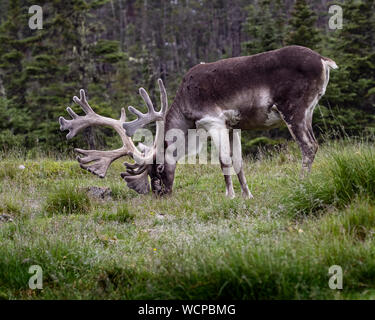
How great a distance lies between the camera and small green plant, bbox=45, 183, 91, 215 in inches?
287

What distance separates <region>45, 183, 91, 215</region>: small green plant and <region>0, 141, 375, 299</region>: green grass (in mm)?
16

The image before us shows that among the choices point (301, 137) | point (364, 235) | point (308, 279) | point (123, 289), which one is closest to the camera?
point (308, 279)

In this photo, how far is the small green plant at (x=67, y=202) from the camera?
7285mm

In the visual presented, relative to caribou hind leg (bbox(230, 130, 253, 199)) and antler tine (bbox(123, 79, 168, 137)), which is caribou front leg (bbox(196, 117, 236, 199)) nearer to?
caribou hind leg (bbox(230, 130, 253, 199))

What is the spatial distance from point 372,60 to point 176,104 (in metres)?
14.9

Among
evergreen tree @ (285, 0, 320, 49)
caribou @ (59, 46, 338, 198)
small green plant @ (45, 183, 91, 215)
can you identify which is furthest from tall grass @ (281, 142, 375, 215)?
evergreen tree @ (285, 0, 320, 49)

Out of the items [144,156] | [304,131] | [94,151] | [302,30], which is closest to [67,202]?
[94,151]

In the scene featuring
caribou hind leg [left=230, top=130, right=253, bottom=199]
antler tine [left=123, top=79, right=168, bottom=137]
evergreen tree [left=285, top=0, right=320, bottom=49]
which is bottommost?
caribou hind leg [left=230, top=130, right=253, bottom=199]

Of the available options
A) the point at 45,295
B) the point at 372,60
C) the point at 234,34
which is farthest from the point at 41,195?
the point at 234,34

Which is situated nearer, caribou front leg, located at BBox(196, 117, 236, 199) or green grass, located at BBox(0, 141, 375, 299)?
green grass, located at BBox(0, 141, 375, 299)

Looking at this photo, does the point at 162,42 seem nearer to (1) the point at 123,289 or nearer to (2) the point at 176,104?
(2) the point at 176,104

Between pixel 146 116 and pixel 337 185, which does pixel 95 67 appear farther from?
pixel 337 185

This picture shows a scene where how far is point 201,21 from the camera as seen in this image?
5025cm

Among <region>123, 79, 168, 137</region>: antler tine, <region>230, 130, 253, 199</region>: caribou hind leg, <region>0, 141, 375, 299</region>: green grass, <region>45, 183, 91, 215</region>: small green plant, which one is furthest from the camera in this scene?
<region>123, 79, 168, 137</region>: antler tine
